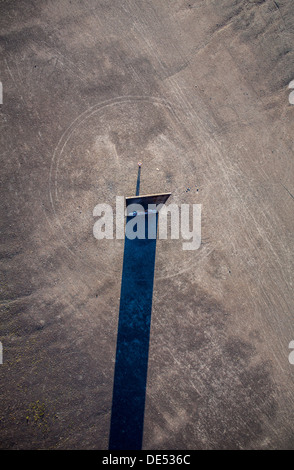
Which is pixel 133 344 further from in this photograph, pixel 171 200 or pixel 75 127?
pixel 75 127

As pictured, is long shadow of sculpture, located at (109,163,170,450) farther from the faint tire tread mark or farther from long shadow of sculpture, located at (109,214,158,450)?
the faint tire tread mark

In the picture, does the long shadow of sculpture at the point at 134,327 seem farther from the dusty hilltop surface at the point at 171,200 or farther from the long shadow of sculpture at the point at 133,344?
the dusty hilltop surface at the point at 171,200

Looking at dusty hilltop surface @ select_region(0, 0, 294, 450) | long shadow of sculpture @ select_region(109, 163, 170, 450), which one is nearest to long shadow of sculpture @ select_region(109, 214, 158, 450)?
long shadow of sculpture @ select_region(109, 163, 170, 450)

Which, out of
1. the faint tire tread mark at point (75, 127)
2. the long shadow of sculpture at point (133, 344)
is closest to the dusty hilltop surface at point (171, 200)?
the faint tire tread mark at point (75, 127)

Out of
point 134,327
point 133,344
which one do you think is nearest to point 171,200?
point 134,327

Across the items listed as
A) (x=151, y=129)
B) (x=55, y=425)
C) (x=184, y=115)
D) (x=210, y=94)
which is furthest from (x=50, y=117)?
(x=55, y=425)

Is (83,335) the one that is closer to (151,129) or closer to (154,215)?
(154,215)

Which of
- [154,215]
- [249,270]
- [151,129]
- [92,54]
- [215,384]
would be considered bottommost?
[215,384]
